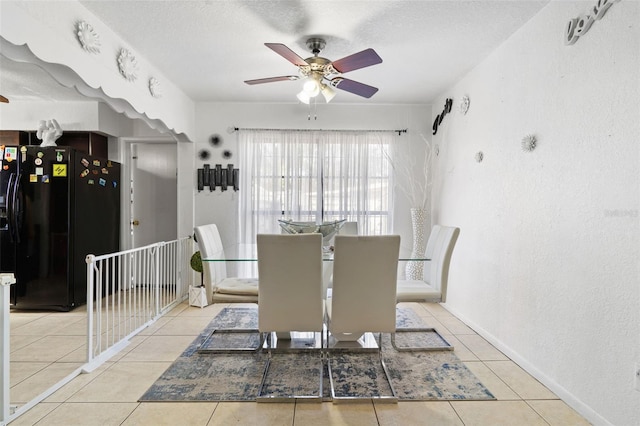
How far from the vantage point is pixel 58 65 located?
91.4 inches

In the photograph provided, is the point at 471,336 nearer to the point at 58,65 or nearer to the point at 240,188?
the point at 240,188

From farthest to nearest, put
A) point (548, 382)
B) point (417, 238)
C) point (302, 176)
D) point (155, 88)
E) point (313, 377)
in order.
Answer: point (302, 176) → point (417, 238) → point (155, 88) → point (313, 377) → point (548, 382)

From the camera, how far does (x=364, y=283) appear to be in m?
2.46

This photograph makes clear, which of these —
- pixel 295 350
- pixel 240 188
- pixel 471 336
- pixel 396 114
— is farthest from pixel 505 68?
pixel 240 188

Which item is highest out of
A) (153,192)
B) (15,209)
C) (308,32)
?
(308,32)

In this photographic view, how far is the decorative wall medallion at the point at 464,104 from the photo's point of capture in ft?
12.3

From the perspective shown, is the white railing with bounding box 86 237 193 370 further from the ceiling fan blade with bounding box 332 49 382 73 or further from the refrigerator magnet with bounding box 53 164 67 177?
the ceiling fan blade with bounding box 332 49 382 73

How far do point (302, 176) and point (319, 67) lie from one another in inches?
80.9

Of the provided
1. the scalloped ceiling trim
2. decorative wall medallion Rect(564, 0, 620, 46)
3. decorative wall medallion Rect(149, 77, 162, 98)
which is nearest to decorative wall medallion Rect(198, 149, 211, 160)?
the scalloped ceiling trim

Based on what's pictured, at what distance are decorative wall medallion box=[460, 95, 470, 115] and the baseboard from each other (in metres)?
2.07

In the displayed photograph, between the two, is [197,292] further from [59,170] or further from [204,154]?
[59,170]

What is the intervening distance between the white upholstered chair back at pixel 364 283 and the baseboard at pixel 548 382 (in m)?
0.99

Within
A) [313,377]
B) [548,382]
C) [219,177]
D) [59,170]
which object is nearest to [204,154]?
[219,177]

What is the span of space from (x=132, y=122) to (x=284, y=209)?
2.36 meters
